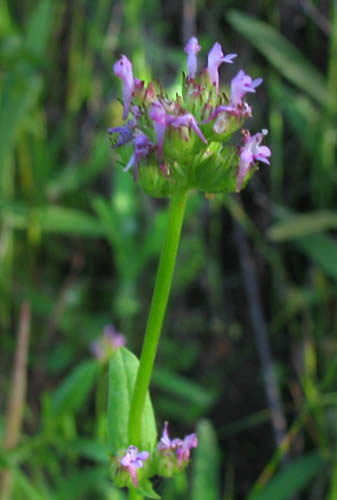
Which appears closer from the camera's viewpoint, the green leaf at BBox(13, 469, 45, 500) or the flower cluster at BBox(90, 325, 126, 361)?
the green leaf at BBox(13, 469, 45, 500)

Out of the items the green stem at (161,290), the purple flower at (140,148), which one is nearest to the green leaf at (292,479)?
the green stem at (161,290)

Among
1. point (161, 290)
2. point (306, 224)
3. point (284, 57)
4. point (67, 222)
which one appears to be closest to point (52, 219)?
point (67, 222)

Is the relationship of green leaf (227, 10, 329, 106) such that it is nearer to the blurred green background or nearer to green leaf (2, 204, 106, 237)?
the blurred green background

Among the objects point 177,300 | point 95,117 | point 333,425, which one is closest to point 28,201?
point 95,117

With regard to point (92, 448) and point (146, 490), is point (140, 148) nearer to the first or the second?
point (146, 490)

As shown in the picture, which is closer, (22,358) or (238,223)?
(22,358)

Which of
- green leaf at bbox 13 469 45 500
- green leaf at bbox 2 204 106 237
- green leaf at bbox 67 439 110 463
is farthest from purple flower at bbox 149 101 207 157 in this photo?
green leaf at bbox 2 204 106 237

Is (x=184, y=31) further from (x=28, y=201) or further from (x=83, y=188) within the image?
(x=28, y=201)

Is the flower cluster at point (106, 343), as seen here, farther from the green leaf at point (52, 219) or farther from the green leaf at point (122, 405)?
the green leaf at point (122, 405)
